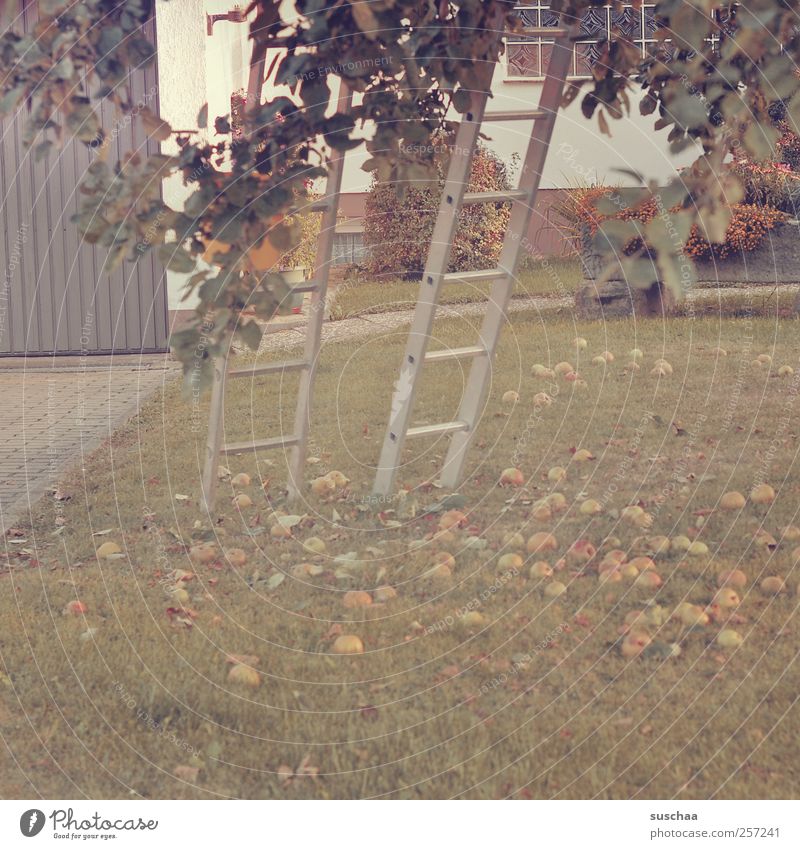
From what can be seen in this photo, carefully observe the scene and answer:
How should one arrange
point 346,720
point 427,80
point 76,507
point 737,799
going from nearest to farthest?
point 737,799 → point 346,720 → point 427,80 → point 76,507

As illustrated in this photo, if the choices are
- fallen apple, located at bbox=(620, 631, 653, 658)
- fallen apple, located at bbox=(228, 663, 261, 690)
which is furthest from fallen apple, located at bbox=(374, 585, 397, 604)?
fallen apple, located at bbox=(620, 631, 653, 658)

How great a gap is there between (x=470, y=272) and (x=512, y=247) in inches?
10.1

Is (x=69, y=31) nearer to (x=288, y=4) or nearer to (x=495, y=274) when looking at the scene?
(x=495, y=274)

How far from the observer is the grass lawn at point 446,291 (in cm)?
1082

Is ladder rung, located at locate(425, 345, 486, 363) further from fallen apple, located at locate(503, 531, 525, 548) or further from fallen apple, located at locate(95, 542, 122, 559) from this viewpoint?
fallen apple, located at locate(95, 542, 122, 559)

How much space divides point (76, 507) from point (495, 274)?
7.33 feet

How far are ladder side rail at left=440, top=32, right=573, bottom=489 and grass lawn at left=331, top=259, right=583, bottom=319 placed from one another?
5.02m

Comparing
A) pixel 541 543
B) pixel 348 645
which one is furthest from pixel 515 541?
pixel 348 645

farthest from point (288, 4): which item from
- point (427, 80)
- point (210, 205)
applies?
point (210, 205)

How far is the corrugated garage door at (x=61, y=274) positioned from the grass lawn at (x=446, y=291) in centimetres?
172

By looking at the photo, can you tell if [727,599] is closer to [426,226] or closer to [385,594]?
[385,594]

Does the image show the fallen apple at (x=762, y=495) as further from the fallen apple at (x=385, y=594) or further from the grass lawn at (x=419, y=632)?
the fallen apple at (x=385, y=594)

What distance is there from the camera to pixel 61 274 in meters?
10.2
